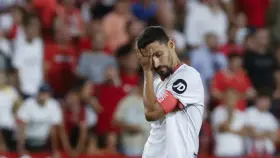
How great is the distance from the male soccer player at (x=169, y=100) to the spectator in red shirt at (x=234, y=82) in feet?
23.6

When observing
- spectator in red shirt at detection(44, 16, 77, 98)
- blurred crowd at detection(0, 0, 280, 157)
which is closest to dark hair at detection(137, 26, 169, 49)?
blurred crowd at detection(0, 0, 280, 157)

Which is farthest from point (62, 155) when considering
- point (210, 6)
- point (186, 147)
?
point (186, 147)

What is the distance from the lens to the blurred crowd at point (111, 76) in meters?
11.7

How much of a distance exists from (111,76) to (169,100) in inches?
260

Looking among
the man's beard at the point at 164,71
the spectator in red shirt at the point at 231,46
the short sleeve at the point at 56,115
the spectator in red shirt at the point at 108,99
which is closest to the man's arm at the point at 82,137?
the spectator in red shirt at the point at 108,99

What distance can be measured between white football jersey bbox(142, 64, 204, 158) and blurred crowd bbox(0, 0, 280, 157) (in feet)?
18.3

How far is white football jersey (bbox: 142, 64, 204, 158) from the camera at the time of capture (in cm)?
588

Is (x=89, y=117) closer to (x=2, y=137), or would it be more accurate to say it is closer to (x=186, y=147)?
(x=2, y=137)

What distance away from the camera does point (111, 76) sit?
40.7ft

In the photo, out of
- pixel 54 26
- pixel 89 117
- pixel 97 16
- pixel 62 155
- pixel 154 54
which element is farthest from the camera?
pixel 97 16

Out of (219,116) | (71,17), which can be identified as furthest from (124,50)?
(219,116)

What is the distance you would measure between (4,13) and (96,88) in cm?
202

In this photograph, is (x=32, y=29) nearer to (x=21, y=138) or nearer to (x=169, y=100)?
(x=21, y=138)

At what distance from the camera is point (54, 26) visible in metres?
13.0
